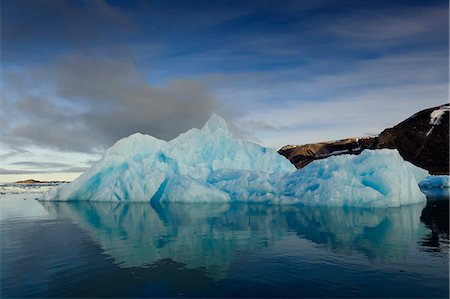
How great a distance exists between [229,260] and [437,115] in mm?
101917

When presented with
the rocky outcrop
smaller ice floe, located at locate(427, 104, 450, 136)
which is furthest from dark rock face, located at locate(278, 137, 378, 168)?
smaller ice floe, located at locate(427, 104, 450, 136)

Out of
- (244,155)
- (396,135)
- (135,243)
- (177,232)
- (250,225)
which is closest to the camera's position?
(135,243)

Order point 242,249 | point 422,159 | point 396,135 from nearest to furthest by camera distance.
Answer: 1. point 242,249
2. point 422,159
3. point 396,135

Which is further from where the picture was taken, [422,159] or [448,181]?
[422,159]

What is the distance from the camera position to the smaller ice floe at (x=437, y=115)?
89.3m

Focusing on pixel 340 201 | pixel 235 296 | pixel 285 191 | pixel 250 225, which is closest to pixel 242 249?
pixel 235 296

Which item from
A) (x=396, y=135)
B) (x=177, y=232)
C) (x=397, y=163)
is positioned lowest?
(x=177, y=232)

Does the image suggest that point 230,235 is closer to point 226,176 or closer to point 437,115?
point 226,176

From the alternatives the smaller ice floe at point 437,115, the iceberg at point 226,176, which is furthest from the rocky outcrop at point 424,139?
the iceberg at point 226,176

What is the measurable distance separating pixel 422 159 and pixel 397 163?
72.5 metres

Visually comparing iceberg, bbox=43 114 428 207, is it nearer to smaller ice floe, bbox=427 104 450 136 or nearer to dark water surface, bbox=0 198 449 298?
dark water surface, bbox=0 198 449 298

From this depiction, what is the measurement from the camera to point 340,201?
2300 cm

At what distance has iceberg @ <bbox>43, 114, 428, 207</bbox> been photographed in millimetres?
23375

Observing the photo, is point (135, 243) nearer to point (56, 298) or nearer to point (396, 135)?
point (56, 298)
